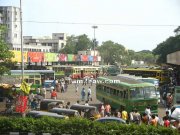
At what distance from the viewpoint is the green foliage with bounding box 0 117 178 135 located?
14.5m

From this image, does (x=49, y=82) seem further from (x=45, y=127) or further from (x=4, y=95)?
(x=45, y=127)

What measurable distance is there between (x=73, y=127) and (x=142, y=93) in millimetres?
8511

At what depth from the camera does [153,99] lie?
2312cm

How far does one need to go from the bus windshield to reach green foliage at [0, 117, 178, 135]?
26.4 feet

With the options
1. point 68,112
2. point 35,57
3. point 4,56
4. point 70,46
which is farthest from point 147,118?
point 70,46

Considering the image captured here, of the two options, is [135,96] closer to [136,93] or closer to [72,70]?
[136,93]

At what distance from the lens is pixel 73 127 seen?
51.4 ft

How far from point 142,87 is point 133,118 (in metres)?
4.06

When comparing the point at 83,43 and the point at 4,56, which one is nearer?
the point at 4,56

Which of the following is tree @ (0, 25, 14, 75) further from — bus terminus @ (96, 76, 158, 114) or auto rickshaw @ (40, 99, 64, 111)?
bus terminus @ (96, 76, 158, 114)

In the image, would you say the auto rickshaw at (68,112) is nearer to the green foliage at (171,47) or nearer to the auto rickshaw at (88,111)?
the auto rickshaw at (88,111)

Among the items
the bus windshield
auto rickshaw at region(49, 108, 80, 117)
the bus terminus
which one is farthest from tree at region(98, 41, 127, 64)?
auto rickshaw at region(49, 108, 80, 117)

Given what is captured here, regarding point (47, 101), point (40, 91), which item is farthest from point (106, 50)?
point (47, 101)

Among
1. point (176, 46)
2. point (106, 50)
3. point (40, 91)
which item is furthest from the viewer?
point (106, 50)
